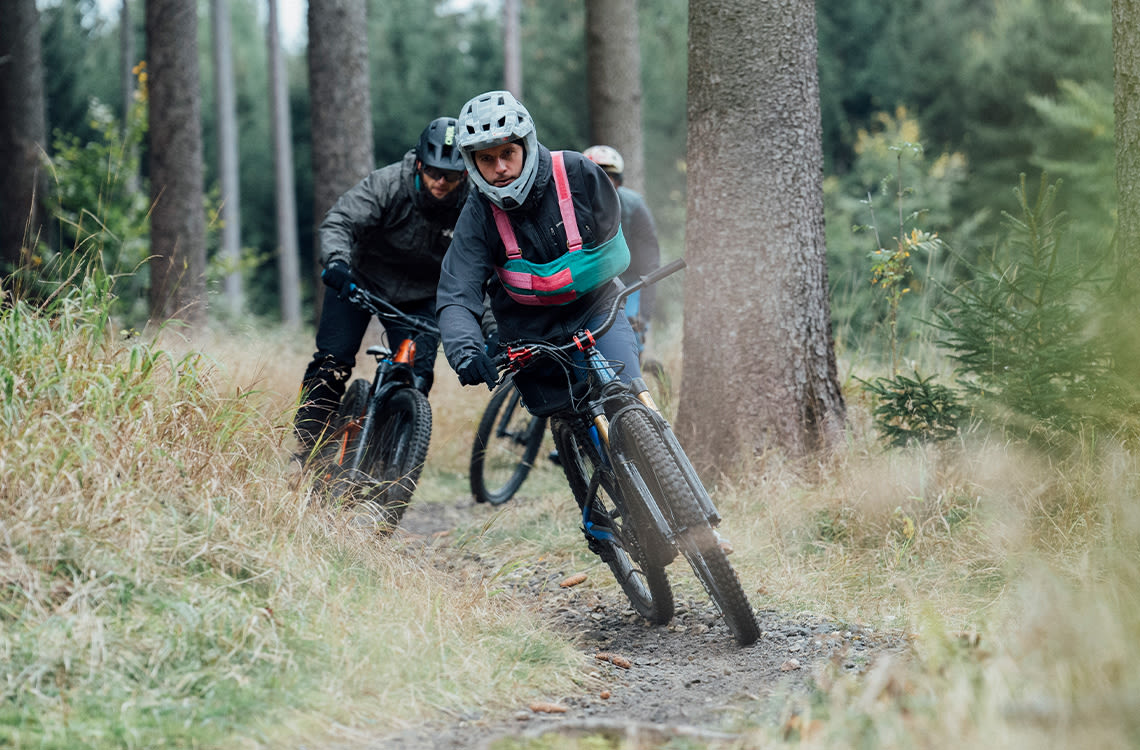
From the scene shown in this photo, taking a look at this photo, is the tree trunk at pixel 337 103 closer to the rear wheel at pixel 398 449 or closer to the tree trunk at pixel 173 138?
the tree trunk at pixel 173 138

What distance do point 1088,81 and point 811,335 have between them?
18.5 metres

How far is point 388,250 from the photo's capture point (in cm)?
604

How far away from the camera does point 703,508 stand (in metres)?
4.07

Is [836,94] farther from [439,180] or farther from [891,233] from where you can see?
Result: [439,180]

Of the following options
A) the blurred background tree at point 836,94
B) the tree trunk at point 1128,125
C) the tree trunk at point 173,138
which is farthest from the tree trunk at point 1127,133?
A: the blurred background tree at point 836,94

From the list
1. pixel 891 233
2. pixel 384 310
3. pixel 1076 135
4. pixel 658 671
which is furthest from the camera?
pixel 1076 135

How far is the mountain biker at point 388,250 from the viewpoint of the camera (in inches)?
216

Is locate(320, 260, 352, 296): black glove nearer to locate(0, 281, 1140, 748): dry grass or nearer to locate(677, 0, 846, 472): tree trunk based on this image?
locate(0, 281, 1140, 748): dry grass

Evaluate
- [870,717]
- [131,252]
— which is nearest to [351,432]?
[870,717]

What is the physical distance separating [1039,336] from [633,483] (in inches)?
80.0

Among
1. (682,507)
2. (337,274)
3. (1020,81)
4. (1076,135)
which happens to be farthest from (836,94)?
(682,507)

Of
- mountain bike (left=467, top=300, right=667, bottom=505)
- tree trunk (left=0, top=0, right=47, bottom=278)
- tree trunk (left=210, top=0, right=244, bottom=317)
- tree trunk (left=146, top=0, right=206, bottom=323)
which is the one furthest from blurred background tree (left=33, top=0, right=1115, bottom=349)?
mountain bike (left=467, top=300, right=667, bottom=505)

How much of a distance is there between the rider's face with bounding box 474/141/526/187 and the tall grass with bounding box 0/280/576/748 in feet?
4.55

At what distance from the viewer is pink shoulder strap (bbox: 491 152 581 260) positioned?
Result: 423 centimetres
